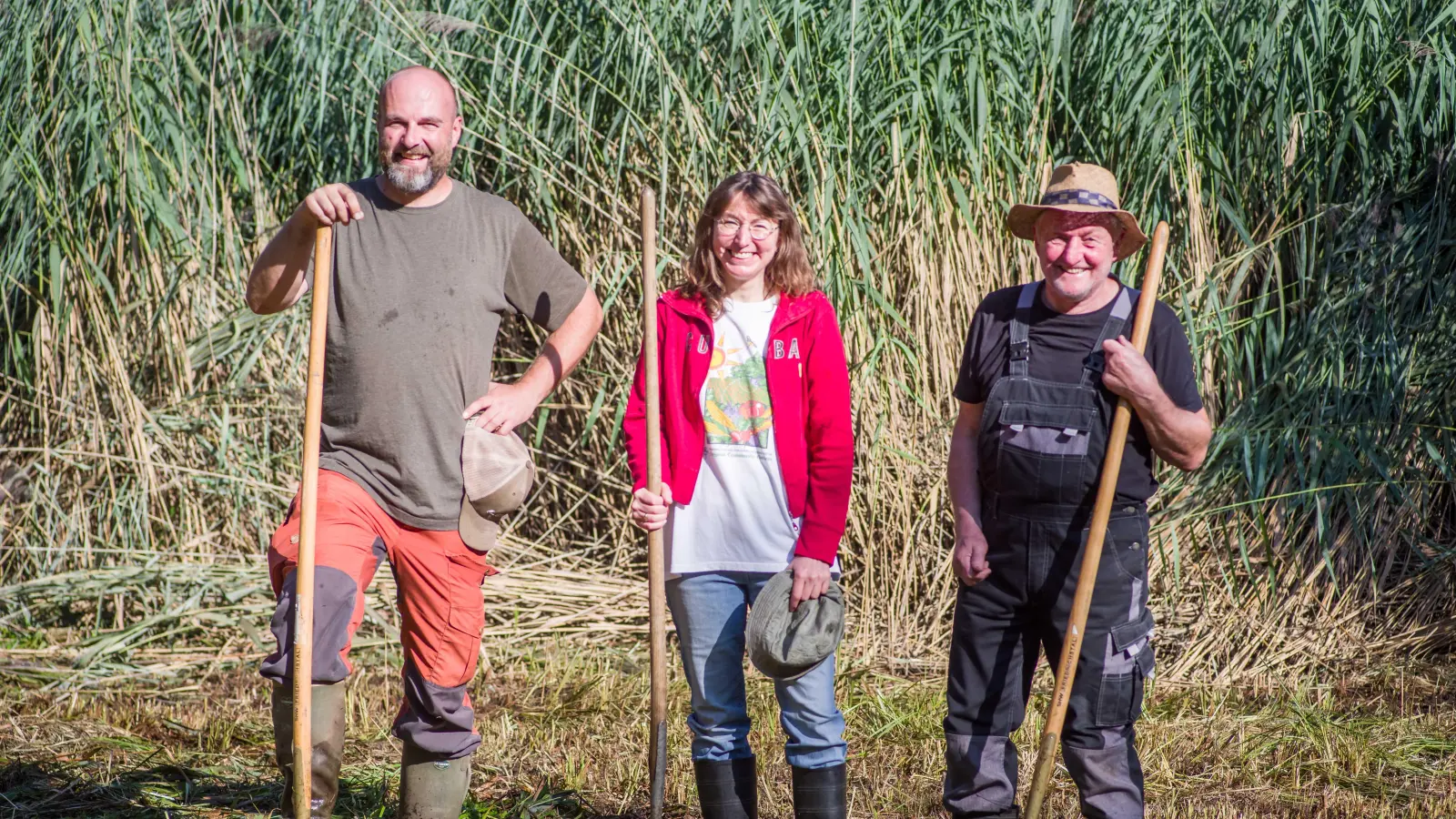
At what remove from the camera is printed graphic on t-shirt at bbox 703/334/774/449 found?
281cm

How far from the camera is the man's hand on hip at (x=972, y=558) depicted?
2711 millimetres

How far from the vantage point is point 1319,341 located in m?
4.47

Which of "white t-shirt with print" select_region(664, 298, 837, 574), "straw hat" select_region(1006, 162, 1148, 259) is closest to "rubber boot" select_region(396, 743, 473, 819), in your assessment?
"white t-shirt with print" select_region(664, 298, 837, 574)

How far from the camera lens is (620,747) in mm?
3826

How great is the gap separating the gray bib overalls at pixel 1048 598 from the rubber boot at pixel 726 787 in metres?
0.43

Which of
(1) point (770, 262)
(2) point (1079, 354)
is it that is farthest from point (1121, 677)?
(1) point (770, 262)

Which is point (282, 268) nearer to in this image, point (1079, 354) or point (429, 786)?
point (429, 786)

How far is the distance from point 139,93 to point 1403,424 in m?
4.70

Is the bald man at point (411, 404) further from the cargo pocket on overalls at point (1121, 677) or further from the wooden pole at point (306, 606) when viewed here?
the cargo pocket on overalls at point (1121, 677)

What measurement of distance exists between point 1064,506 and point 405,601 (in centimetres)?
141

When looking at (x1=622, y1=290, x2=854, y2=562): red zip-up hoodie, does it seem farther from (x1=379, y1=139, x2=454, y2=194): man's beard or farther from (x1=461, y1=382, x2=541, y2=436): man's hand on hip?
(x1=379, y1=139, x2=454, y2=194): man's beard

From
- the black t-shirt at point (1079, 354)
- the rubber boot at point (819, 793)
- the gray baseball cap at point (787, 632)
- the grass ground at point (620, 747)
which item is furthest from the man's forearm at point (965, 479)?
the grass ground at point (620, 747)

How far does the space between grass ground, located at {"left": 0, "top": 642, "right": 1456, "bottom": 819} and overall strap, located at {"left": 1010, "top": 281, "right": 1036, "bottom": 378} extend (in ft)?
4.24

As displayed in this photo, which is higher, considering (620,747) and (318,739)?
(318,739)
